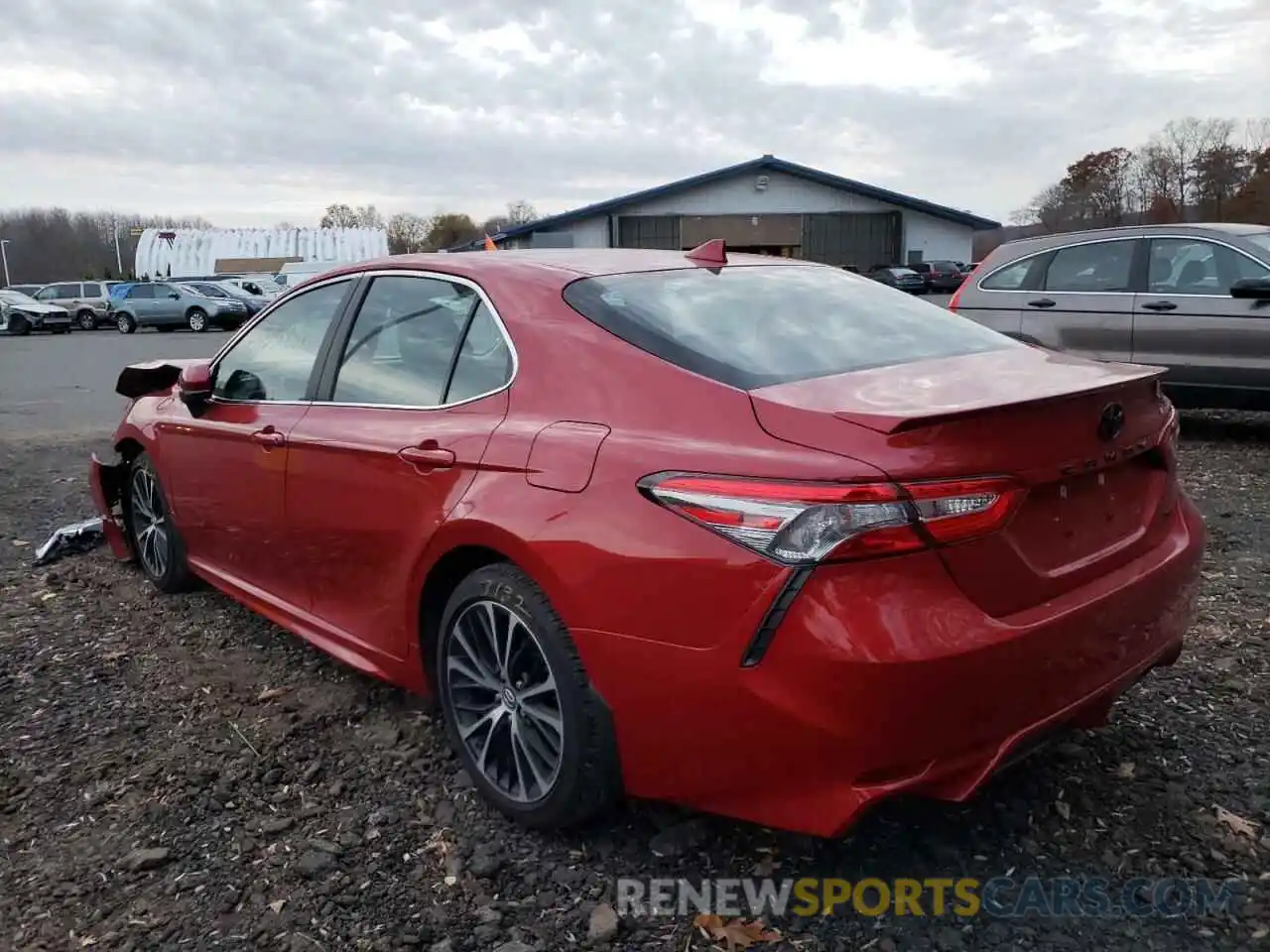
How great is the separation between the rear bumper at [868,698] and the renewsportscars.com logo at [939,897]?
29 centimetres

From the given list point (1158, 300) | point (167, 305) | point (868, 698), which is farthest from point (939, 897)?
point (167, 305)

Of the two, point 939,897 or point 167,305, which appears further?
point 167,305

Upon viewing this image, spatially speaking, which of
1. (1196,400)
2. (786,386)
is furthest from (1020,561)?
(1196,400)

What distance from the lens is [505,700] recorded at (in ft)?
9.15

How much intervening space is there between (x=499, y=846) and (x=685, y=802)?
0.62 m

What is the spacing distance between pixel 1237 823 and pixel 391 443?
257 cm

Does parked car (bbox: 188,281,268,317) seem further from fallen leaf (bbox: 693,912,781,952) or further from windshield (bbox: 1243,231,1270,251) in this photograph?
fallen leaf (bbox: 693,912,781,952)

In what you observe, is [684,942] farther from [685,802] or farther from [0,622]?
[0,622]

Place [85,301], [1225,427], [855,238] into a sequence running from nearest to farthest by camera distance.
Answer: [1225,427] → [85,301] → [855,238]

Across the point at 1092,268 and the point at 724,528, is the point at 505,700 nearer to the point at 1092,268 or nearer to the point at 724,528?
the point at 724,528

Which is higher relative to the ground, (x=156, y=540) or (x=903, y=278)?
(x=903, y=278)

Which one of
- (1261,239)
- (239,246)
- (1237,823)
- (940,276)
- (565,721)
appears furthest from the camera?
(239,246)

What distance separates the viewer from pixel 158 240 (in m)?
56.0

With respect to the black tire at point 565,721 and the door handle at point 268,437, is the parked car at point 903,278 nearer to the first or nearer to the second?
the door handle at point 268,437
